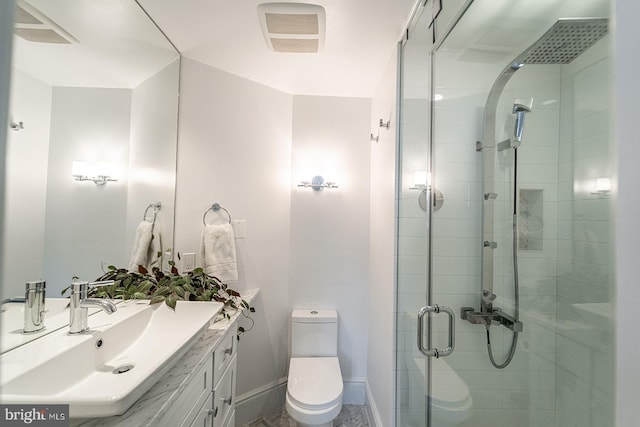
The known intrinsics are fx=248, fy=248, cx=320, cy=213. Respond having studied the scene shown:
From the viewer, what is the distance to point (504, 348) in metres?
1.12

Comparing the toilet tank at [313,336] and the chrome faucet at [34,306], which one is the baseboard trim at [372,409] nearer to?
the toilet tank at [313,336]

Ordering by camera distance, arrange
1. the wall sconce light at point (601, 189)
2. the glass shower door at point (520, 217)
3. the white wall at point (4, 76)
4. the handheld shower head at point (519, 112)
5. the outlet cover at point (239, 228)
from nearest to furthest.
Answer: the white wall at point (4, 76) < the wall sconce light at point (601, 189) < the glass shower door at point (520, 217) < the handheld shower head at point (519, 112) < the outlet cover at point (239, 228)

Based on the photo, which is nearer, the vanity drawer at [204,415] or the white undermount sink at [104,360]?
the white undermount sink at [104,360]

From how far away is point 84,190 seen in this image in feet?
3.35

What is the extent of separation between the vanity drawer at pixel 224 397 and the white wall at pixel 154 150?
32.7 inches

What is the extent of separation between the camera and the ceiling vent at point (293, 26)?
123cm

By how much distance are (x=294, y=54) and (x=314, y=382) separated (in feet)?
6.84

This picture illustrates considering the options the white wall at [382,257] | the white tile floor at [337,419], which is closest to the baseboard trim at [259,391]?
the white tile floor at [337,419]

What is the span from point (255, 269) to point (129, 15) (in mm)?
1639

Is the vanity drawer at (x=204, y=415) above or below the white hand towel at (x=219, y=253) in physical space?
below

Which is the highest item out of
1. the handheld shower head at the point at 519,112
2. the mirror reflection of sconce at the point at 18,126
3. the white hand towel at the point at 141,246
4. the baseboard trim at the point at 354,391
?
the handheld shower head at the point at 519,112

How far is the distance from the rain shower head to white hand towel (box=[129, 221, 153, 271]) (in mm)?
1818

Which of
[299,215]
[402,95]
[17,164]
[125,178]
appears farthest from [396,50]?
[17,164]

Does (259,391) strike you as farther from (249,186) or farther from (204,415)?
(249,186)
